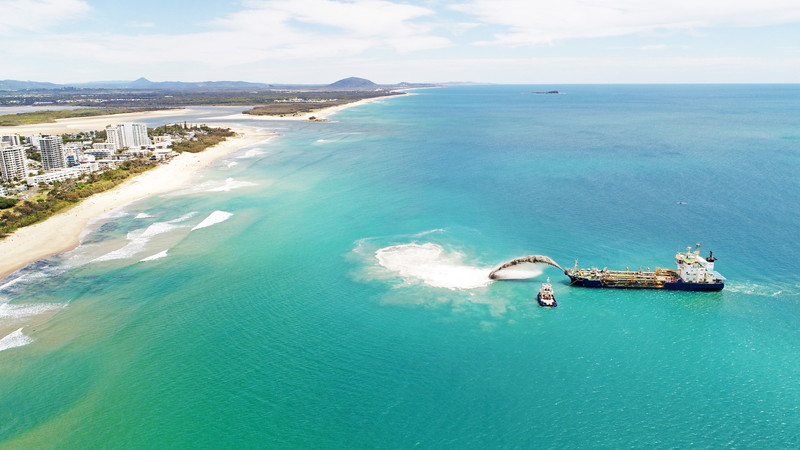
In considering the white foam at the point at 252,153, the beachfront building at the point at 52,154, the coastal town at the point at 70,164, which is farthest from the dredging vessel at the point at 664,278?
the beachfront building at the point at 52,154

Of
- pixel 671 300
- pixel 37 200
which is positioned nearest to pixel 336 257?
pixel 671 300

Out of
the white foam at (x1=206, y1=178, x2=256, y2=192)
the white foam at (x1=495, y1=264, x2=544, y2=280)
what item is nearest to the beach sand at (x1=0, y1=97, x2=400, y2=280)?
the white foam at (x1=206, y1=178, x2=256, y2=192)

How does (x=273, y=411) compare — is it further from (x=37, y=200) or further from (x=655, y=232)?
(x=37, y=200)

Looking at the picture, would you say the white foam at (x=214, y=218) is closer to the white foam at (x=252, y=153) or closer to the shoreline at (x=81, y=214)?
the shoreline at (x=81, y=214)

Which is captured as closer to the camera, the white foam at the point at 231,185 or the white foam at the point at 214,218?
the white foam at the point at 214,218

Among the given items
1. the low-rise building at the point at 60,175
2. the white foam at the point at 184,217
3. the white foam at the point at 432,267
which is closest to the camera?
the white foam at the point at 432,267

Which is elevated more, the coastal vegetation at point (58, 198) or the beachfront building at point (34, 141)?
the beachfront building at point (34, 141)

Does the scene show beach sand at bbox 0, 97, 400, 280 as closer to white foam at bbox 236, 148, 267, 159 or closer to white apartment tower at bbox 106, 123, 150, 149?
white foam at bbox 236, 148, 267, 159
